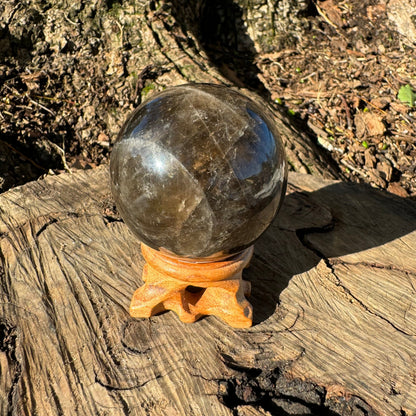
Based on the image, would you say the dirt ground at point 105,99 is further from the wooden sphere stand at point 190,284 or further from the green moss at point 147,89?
the wooden sphere stand at point 190,284

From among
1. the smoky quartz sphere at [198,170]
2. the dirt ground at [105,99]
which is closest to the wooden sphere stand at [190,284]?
the smoky quartz sphere at [198,170]

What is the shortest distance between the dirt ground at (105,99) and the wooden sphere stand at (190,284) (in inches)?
65.4

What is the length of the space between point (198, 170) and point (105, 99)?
8.59ft

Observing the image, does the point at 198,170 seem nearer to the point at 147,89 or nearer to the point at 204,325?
the point at 204,325

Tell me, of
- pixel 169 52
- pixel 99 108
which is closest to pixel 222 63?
pixel 169 52

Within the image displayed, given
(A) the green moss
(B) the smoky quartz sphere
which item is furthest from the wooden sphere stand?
(A) the green moss

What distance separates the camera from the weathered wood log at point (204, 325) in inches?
75.9

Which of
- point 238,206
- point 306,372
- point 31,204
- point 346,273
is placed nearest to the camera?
point 238,206

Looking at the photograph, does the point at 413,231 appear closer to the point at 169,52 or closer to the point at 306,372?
the point at 306,372

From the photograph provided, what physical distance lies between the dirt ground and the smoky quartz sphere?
1804 mm

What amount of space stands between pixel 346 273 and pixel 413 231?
1.82 ft

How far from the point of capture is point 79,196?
2.81m

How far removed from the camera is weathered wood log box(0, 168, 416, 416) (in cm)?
193

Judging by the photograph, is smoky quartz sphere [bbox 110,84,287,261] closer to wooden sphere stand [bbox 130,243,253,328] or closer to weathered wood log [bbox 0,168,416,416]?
wooden sphere stand [bbox 130,243,253,328]
